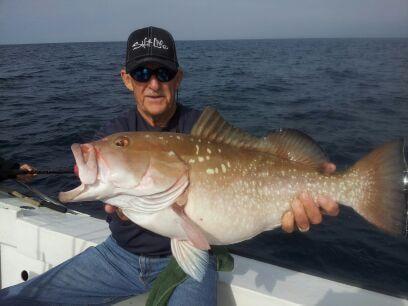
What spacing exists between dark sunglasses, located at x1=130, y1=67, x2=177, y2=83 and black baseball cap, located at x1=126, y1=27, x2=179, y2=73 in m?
0.04

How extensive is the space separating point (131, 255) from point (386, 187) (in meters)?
2.12

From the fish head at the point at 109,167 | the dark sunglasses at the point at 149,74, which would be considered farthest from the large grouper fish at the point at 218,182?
the dark sunglasses at the point at 149,74

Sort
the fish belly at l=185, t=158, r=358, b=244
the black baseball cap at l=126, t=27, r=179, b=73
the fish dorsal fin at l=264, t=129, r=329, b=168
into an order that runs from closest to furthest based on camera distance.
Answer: the fish belly at l=185, t=158, r=358, b=244, the fish dorsal fin at l=264, t=129, r=329, b=168, the black baseball cap at l=126, t=27, r=179, b=73

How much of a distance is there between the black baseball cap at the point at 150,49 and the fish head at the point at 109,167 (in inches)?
35.3

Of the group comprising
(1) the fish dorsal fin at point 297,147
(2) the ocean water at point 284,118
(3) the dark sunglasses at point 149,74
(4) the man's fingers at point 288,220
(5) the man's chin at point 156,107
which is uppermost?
(3) the dark sunglasses at point 149,74

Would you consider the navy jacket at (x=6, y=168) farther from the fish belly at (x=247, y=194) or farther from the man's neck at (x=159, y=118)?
the fish belly at (x=247, y=194)

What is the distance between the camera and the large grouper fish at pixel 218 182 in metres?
2.41

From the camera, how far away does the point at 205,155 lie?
2594 millimetres

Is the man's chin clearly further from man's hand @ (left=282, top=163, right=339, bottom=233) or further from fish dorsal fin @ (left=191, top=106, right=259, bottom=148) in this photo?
man's hand @ (left=282, top=163, right=339, bottom=233)

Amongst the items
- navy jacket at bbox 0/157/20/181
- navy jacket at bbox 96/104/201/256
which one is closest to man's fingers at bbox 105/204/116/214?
navy jacket at bbox 96/104/201/256

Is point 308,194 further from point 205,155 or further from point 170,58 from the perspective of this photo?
point 170,58

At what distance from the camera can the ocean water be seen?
600cm

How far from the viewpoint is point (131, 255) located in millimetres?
3256

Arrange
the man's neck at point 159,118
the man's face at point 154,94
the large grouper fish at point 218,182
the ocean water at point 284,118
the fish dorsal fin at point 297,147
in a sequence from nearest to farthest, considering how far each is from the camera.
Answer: the large grouper fish at point 218,182
the fish dorsal fin at point 297,147
the man's face at point 154,94
the man's neck at point 159,118
the ocean water at point 284,118
